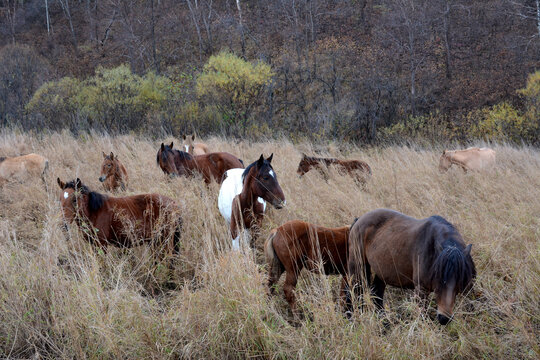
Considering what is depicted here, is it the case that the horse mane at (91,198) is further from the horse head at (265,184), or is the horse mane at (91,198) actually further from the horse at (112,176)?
the horse at (112,176)

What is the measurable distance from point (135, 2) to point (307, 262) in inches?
1793

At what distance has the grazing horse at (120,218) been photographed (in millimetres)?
4812

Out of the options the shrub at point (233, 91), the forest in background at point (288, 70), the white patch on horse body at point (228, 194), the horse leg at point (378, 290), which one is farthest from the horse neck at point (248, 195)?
the shrub at point (233, 91)

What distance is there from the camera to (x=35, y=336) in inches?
127

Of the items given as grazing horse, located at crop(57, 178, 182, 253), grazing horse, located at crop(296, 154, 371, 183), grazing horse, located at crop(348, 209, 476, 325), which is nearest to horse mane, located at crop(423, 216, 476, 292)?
grazing horse, located at crop(348, 209, 476, 325)

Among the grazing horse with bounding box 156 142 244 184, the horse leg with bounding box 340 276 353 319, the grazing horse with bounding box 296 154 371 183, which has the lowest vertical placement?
the grazing horse with bounding box 296 154 371 183

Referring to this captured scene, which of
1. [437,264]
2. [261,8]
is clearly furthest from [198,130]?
[261,8]

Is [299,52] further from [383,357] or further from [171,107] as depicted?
[383,357]

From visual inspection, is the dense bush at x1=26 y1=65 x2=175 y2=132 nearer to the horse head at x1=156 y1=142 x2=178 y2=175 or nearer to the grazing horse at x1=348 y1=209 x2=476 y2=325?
the horse head at x1=156 y1=142 x2=178 y2=175

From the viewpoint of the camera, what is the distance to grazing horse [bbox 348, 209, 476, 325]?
8.96ft

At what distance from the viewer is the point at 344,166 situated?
27.6 feet

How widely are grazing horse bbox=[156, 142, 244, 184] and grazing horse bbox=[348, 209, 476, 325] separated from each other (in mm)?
5034

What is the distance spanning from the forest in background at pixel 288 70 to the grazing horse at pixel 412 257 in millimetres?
14770

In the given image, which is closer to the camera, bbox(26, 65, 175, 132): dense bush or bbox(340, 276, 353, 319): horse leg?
bbox(340, 276, 353, 319): horse leg
